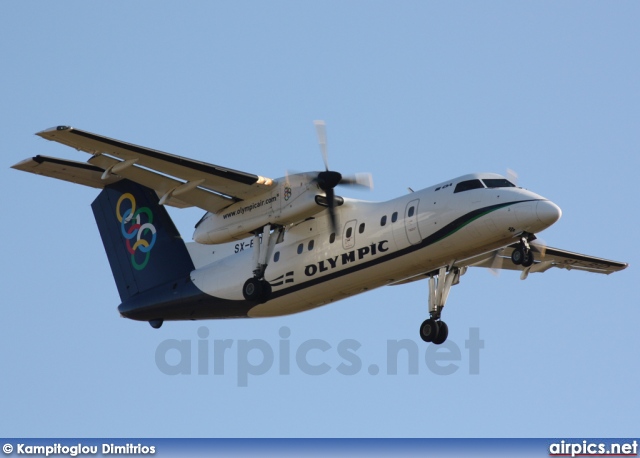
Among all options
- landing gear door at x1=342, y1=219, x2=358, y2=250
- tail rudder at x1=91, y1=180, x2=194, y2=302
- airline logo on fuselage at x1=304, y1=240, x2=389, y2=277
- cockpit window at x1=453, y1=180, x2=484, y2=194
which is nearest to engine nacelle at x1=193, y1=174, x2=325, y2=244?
landing gear door at x1=342, y1=219, x2=358, y2=250

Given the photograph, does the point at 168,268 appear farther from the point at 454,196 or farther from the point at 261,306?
the point at 454,196

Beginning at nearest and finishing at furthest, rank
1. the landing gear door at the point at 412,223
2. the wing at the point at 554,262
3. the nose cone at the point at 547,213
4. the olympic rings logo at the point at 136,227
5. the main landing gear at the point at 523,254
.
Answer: the nose cone at the point at 547,213, the main landing gear at the point at 523,254, the landing gear door at the point at 412,223, the wing at the point at 554,262, the olympic rings logo at the point at 136,227

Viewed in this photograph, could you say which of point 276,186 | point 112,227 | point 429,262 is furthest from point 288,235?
point 112,227

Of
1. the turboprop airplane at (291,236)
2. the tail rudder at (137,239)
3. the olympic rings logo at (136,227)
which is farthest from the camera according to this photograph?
the olympic rings logo at (136,227)

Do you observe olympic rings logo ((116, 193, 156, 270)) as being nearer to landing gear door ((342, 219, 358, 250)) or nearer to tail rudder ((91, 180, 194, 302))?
tail rudder ((91, 180, 194, 302))

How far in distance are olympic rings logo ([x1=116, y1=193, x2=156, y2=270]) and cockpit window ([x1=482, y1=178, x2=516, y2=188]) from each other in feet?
28.8

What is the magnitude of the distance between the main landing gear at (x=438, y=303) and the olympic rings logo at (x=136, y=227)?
6.99 m

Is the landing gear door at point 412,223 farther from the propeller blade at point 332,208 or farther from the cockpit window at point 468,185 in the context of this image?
the propeller blade at point 332,208

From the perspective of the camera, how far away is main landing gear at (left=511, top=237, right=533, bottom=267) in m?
21.2

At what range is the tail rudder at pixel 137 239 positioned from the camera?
2636cm

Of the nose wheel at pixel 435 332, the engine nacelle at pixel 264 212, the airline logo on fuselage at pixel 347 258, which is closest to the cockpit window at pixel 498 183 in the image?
the airline logo on fuselage at pixel 347 258

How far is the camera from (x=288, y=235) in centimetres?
2416

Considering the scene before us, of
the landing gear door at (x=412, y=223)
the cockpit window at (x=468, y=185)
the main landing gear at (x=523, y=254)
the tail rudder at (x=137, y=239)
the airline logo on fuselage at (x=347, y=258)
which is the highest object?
the tail rudder at (x=137, y=239)

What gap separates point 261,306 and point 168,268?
121 inches
